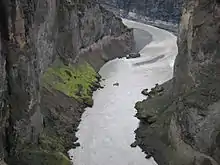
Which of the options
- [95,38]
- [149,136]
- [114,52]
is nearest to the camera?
[149,136]

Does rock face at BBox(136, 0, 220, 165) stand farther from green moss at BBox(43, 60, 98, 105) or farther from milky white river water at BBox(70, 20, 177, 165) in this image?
green moss at BBox(43, 60, 98, 105)

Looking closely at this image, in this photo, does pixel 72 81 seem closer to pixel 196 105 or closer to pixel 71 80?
pixel 71 80

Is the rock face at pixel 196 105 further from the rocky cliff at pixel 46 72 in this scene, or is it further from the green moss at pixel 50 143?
the rocky cliff at pixel 46 72

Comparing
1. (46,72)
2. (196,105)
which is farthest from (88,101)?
(196,105)

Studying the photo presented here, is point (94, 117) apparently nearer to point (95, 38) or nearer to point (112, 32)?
point (95, 38)

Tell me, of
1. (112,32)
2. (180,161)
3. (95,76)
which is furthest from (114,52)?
(180,161)

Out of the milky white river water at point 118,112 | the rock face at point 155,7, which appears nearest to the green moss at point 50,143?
the milky white river water at point 118,112

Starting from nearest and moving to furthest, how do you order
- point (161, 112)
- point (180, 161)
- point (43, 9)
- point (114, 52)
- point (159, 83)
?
point (180, 161)
point (161, 112)
point (43, 9)
point (159, 83)
point (114, 52)
